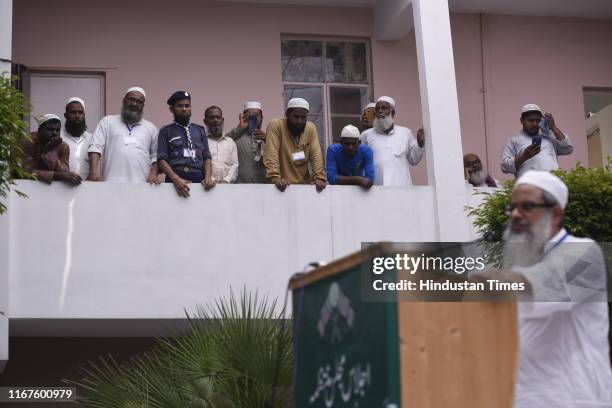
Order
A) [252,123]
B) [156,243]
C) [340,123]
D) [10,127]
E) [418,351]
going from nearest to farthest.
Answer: [418,351]
[10,127]
[156,243]
[252,123]
[340,123]

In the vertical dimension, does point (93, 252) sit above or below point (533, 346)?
above

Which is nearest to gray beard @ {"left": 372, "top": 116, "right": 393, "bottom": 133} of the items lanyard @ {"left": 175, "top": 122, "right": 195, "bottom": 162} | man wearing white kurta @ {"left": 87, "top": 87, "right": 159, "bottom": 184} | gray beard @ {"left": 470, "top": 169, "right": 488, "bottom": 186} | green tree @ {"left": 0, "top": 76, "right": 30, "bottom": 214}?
gray beard @ {"left": 470, "top": 169, "right": 488, "bottom": 186}

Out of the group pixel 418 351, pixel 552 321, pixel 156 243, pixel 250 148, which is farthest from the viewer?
pixel 250 148

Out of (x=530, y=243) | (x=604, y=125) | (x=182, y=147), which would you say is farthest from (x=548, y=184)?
(x=604, y=125)

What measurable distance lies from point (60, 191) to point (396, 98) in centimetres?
519

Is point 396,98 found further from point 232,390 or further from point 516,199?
point 516,199

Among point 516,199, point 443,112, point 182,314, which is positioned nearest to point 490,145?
point 443,112

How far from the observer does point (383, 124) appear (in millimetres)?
12148

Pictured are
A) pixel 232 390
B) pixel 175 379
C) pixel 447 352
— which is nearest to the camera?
pixel 447 352

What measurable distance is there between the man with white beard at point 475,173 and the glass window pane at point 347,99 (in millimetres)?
1923

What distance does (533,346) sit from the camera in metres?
4.35

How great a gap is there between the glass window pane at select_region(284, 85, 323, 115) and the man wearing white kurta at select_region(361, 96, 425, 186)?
6.96ft

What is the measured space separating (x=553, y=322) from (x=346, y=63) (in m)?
10.5

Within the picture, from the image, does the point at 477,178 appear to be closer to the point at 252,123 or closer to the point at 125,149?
the point at 252,123
